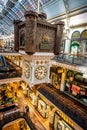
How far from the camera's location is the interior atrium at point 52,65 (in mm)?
3949

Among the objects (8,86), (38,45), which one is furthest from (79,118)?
(8,86)

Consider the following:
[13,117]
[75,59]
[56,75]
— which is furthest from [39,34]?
[13,117]

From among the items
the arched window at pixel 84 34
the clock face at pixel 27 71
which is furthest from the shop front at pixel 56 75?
the clock face at pixel 27 71

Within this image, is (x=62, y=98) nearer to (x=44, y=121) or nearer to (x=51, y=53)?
(x=44, y=121)

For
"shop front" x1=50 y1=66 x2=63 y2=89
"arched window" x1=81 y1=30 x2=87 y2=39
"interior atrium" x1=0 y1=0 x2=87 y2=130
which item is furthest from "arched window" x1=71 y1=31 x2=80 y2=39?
"shop front" x1=50 y1=66 x2=63 y2=89

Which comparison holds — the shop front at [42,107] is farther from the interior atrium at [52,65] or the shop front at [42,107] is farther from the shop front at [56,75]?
the shop front at [56,75]

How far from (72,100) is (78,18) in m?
7.68

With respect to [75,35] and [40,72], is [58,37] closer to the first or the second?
[40,72]

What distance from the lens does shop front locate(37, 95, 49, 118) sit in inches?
570

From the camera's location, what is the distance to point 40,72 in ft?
15.1

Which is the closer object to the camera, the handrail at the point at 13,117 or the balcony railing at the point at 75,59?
the balcony railing at the point at 75,59

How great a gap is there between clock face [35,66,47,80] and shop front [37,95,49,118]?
34.5 ft

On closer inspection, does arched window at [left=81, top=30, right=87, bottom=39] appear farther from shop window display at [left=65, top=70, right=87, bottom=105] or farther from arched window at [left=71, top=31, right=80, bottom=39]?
shop window display at [left=65, top=70, right=87, bottom=105]

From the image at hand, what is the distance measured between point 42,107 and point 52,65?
617 centimetres
